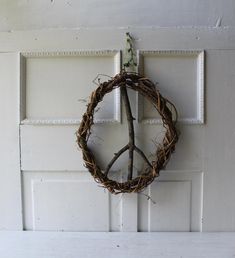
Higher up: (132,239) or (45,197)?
(45,197)

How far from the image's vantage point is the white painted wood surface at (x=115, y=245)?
96 centimetres

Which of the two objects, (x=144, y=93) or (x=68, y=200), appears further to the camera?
(x=68, y=200)

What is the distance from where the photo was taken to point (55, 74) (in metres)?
1.10

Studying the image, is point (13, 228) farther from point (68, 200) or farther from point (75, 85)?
point (75, 85)

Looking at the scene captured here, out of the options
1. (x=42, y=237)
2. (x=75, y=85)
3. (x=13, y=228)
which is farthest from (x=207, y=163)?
(x=13, y=228)

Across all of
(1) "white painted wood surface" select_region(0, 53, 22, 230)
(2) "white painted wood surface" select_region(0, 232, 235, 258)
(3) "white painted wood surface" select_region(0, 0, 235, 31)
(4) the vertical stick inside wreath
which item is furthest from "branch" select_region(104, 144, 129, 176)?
(3) "white painted wood surface" select_region(0, 0, 235, 31)

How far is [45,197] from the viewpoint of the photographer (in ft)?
3.70

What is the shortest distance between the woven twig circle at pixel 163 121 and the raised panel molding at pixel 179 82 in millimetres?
67

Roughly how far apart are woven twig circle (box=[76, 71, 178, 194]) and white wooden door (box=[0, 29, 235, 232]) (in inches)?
2.8

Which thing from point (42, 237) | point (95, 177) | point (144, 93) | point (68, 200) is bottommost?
point (42, 237)

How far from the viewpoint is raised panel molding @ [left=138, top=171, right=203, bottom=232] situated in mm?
1111

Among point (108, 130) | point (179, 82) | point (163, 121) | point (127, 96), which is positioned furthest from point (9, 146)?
point (179, 82)

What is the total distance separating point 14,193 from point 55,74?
51 centimetres

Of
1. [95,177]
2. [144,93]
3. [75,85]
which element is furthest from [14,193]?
[144,93]
